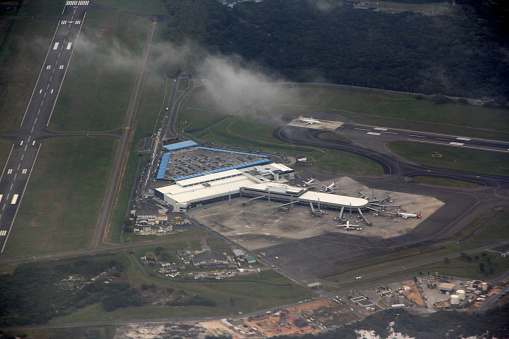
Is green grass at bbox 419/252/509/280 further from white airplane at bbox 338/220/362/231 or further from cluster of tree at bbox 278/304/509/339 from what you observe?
white airplane at bbox 338/220/362/231

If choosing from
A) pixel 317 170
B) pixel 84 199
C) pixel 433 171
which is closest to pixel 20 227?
pixel 84 199

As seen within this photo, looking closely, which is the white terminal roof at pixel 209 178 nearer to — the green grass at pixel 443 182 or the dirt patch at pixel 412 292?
the green grass at pixel 443 182

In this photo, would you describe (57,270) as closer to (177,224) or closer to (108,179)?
(177,224)

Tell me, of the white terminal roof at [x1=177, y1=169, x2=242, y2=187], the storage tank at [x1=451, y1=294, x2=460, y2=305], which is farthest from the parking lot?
the storage tank at [x1=451, y1=294, x2=460, y2=305]

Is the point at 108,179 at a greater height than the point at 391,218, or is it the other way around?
the point at 391,218

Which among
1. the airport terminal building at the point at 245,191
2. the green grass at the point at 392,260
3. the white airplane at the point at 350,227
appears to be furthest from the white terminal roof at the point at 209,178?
the green grass at the point at 392,260

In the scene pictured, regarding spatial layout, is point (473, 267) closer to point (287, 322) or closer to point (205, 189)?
point (287, 322)
